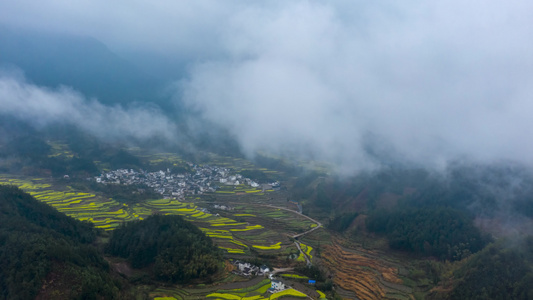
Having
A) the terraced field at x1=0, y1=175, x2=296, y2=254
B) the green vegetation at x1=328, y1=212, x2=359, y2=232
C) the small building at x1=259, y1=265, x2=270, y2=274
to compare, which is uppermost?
the green vegetation at x1=328, y1=212, x2=359, y2=232

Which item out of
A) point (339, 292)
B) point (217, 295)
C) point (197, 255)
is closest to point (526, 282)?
point (339, 292)

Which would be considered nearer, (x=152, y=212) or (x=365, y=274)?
(x=365, y=274)

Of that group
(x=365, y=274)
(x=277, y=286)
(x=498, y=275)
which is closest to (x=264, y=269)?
(x=277, y=286)

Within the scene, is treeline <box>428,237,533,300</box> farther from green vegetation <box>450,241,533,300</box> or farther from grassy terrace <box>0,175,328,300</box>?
grassy terrace <box>0,175,328,300</box>

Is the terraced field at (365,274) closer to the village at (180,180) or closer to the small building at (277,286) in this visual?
the small building at (277,286)

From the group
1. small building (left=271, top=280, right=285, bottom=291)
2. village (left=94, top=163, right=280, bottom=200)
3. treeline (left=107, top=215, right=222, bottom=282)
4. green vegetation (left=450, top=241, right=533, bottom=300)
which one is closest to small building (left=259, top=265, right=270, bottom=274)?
small building (left=271, top=280, right=285, bottom=291)

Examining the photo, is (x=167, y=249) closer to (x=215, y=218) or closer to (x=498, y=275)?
(x=215, y=218)
